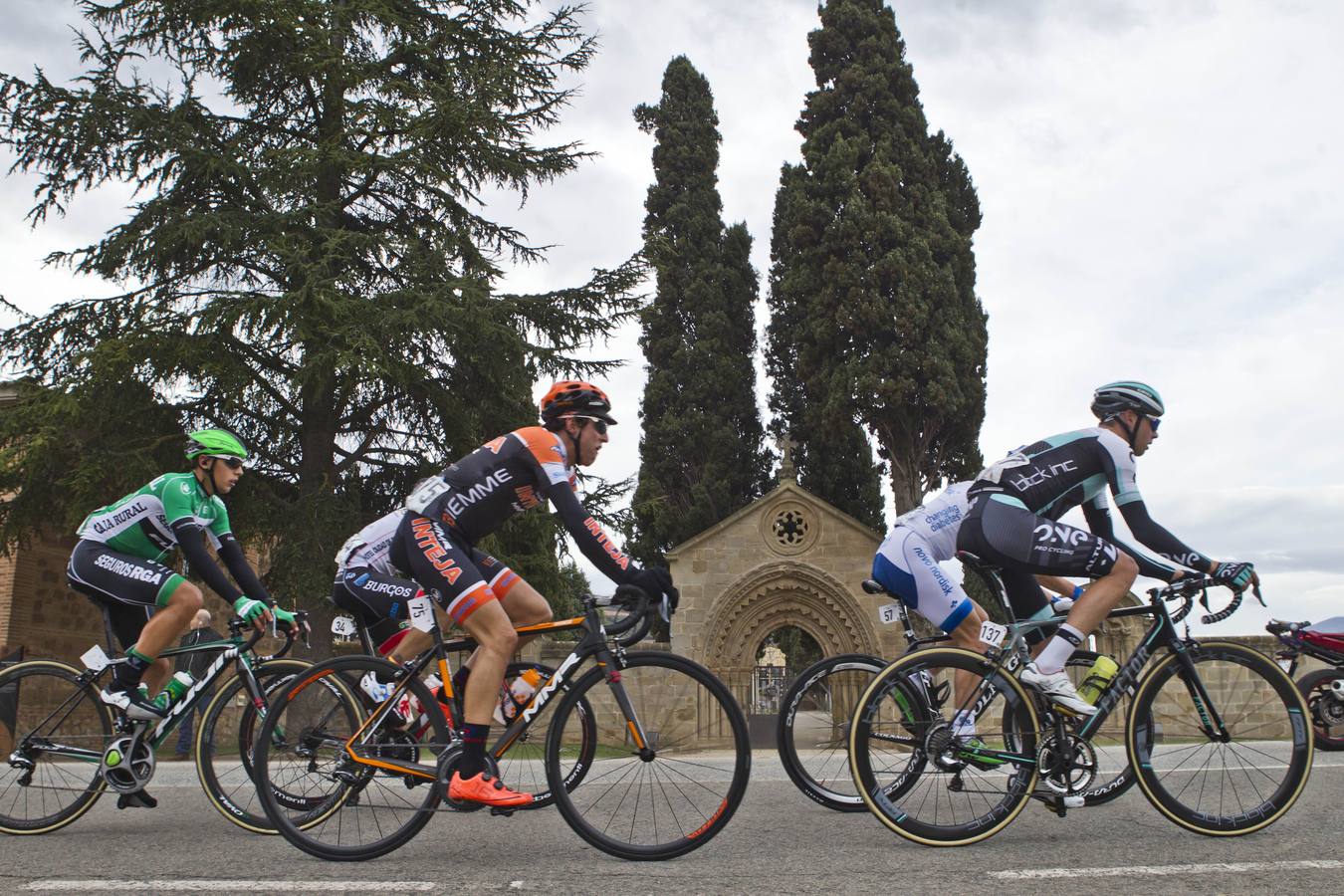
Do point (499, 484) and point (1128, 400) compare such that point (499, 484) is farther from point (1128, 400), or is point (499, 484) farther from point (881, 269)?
point (881, 269)

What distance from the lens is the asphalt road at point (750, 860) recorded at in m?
3.54

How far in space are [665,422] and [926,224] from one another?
9509mm

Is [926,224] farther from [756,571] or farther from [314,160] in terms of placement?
[314,160]

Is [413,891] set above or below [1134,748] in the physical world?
below

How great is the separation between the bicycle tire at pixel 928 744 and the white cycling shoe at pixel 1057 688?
3.5 inches

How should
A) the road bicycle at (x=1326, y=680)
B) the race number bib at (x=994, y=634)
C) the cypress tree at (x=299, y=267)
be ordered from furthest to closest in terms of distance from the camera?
the cypress tree at (x=299, y=267)
the road bicycle at (x=1326, y=680)
the race number bib at (x=994, y=634)

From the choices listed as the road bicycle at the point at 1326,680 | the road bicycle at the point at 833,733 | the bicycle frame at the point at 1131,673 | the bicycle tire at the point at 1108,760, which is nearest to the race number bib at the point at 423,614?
the road bicycle at the point at 833,733

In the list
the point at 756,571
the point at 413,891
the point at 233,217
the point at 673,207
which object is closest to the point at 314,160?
the point at 233,217

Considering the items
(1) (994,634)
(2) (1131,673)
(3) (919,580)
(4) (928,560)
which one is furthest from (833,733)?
(2) (1131,673)

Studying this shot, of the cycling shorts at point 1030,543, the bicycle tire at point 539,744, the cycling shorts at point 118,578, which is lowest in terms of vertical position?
the bicycle tire at point 539,744

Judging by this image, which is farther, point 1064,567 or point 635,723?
point 1064,567

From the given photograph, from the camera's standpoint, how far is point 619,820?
13.4 ft

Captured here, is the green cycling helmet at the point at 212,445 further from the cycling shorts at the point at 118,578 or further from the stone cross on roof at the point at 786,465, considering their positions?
the stone cross on roof at the point at 786,465

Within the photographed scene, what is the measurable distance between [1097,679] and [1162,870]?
1.04 m
